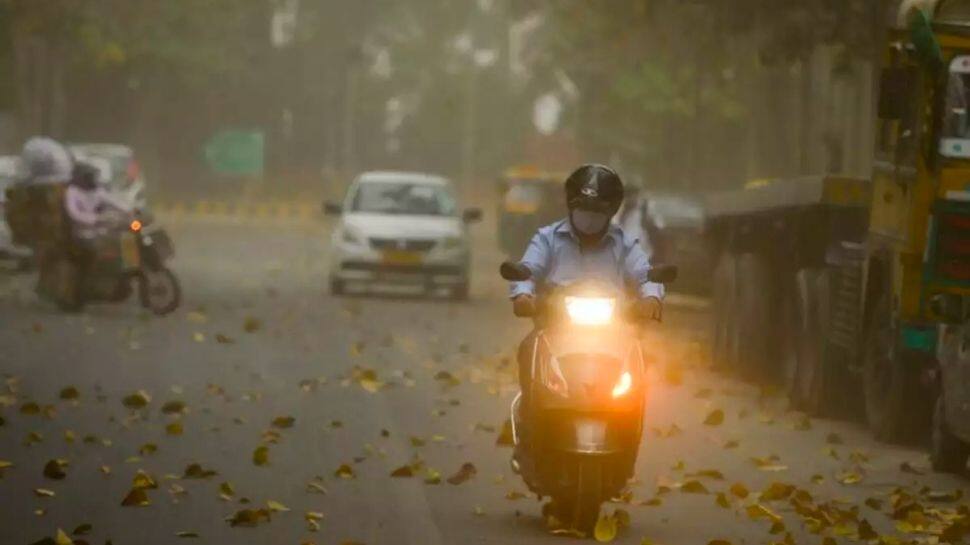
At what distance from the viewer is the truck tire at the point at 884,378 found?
17953 mm

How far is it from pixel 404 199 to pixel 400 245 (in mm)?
1811

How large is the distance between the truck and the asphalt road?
1.37 feet

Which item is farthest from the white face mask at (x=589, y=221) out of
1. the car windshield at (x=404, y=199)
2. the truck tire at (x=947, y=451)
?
the car windshield at (x=404, y=199)

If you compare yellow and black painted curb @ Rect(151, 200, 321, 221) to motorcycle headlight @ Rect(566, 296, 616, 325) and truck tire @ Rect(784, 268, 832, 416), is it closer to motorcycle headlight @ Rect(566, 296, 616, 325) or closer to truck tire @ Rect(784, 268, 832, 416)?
truck tire @ Rect(784, 268, 832, 416)

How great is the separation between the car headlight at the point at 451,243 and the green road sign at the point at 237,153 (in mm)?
58691

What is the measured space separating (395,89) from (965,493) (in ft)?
333

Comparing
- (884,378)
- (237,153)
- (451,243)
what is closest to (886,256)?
(884,378)

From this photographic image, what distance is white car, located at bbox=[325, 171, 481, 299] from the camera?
3647 cm

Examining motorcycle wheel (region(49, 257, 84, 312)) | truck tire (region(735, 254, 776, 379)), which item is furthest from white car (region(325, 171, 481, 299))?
truck tire (region(735, 254, 776, 379))

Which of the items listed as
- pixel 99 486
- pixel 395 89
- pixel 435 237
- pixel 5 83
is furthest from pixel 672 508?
pixel 395 89

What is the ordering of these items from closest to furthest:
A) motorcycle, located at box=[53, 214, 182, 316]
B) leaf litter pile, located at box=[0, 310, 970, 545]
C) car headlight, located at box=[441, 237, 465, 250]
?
leaf litter pile, located at box=[0, 310, 970, 545], motorcycle, located at box=[53, 214, 182, 316], car headlight, located at box=[441, 237, 465, 250]

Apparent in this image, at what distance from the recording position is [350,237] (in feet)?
120

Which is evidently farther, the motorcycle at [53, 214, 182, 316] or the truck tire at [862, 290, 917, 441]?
the motorcycle at [53, 214, 182, 316]

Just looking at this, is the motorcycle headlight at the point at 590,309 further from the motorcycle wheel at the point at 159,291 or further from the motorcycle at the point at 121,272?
the motorcycle wheel at the point at 159,291
